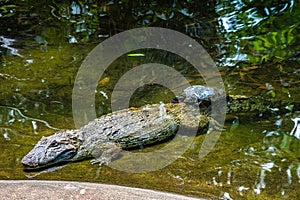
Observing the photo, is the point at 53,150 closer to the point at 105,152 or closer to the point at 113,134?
the point at 105,152

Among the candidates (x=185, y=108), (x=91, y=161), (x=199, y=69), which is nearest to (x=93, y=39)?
(x=199, y=69)

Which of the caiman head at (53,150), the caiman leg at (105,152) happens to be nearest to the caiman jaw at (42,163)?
the caiman head at (53,150)

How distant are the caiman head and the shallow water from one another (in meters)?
0.09

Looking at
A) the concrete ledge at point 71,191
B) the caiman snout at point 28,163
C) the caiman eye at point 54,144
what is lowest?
the concrete ledge at point 71,191

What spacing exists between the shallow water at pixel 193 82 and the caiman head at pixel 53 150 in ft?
0.28

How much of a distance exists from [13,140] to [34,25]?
3.30 meters

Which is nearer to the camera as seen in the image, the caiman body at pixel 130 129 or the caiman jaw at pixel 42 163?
the caiman jaw at pixel 42 163

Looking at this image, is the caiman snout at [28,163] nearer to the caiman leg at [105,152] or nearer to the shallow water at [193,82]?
the shallow water at [193,82]

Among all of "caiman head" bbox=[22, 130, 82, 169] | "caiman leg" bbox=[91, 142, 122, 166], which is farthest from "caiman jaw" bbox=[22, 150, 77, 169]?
"caiman leg" bbox=[91, 142, 122, 166]

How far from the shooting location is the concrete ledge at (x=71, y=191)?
291 centimetres

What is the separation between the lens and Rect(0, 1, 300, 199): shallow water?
327cm

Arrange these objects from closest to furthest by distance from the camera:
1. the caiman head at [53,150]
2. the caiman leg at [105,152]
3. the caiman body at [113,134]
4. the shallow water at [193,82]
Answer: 1. the shallow water at [193,82]
2. the caiman head at [53,150]
3. the caiman body at [113,134]
4. the caiman leg at [105,152]

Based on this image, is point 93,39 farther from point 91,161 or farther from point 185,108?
point 91,161

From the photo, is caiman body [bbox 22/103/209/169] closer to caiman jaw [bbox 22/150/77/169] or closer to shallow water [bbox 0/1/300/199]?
caiman jaw [bbox 22/150/77/169]
